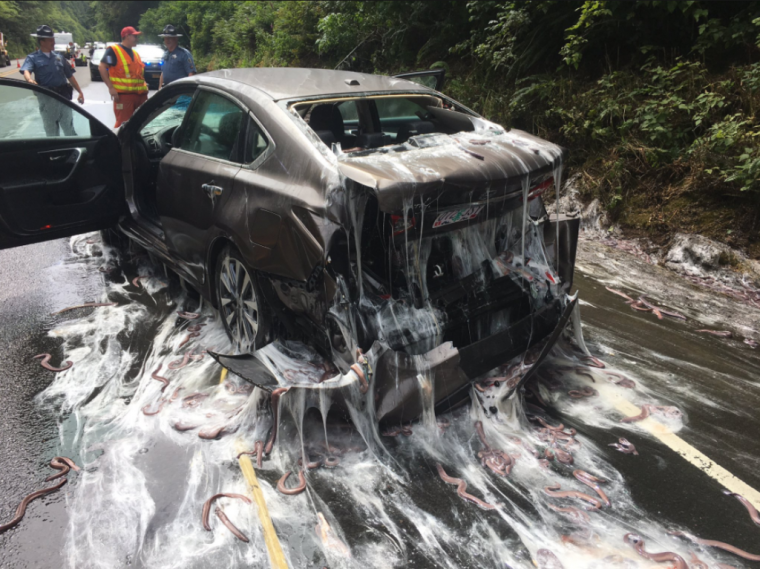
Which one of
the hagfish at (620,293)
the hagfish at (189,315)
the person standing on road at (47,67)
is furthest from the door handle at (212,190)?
the person standing on road at (47,67)

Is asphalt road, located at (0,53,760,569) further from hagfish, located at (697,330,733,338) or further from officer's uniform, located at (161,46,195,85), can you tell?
officer's uniform, located at (161,46,195,85)

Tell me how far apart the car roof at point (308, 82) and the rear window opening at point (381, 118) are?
0.26 feet

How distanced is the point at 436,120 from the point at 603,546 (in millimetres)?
3029

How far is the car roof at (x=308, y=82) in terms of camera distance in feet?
11.7

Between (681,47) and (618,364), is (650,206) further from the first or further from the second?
(618,364)

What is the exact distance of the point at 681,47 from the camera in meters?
7.12

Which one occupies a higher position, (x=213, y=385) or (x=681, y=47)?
(x=681, y=47)

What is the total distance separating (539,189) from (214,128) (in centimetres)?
219

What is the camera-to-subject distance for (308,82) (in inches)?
150

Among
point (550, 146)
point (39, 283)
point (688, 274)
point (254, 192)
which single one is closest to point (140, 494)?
point (254, 192)

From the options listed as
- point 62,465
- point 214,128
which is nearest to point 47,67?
point 214,128

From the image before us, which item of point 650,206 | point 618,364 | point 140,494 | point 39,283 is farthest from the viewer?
point 650,206

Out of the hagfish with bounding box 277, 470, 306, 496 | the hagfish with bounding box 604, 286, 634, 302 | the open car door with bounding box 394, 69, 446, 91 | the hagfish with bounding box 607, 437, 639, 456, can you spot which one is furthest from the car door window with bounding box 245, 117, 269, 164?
the hagfish with bounding box 604, 286, 634, 302

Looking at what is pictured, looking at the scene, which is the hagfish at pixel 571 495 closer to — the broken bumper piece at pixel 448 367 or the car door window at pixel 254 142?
the broken bumper piece at pixel 448 367
